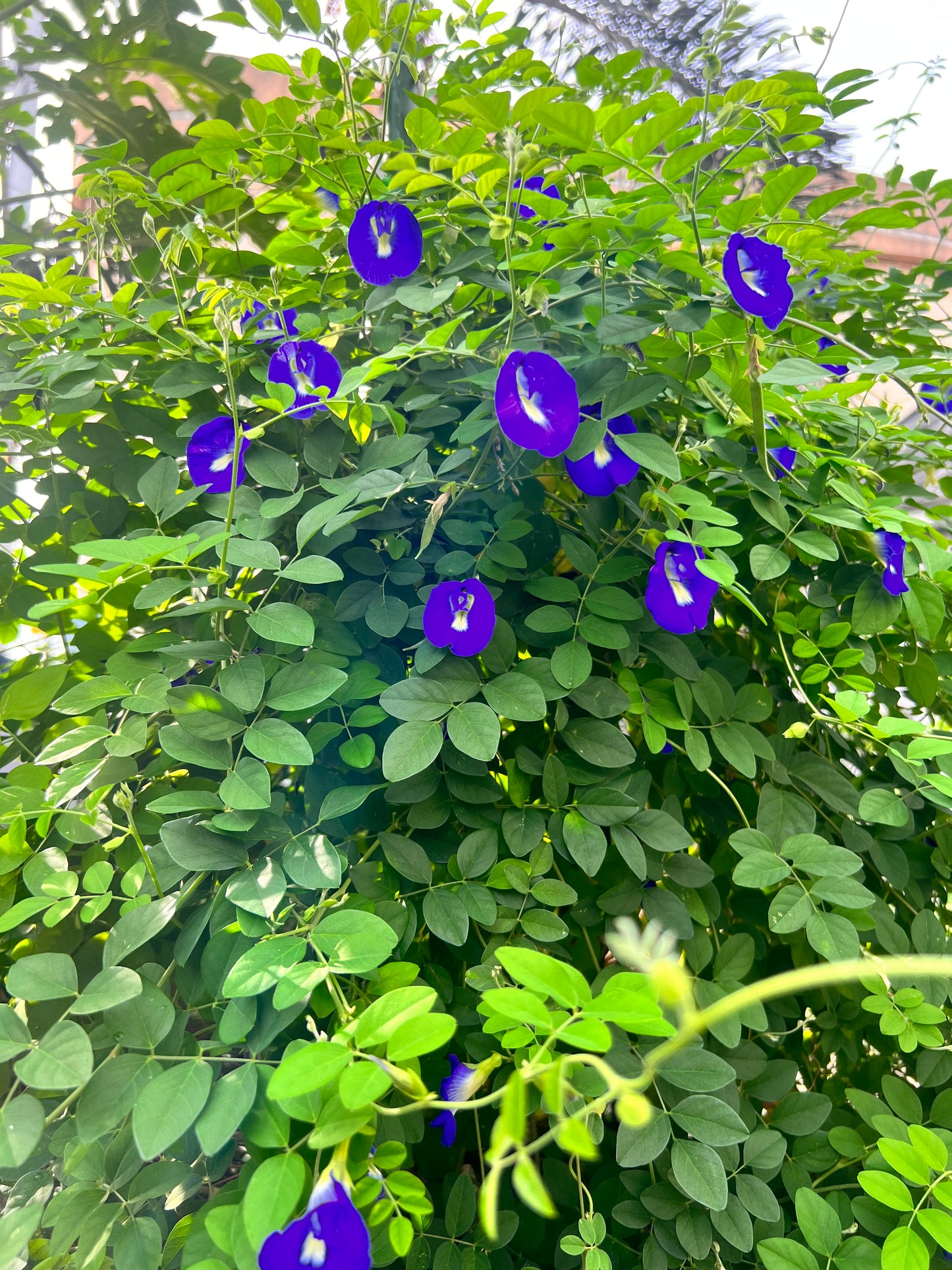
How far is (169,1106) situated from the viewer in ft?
1.40

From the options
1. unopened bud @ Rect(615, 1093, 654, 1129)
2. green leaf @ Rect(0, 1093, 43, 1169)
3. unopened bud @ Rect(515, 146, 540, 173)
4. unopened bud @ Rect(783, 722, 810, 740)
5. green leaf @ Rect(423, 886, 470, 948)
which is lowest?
green leaf @ Rect(423, 886, 470, 948)

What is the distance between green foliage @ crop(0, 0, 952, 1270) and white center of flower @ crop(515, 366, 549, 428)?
0.05 metres

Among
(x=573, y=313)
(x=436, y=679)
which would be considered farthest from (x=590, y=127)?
(x=436, y=679)

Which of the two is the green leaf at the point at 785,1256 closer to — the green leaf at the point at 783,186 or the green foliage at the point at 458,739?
the green foliage at the point at 458,739

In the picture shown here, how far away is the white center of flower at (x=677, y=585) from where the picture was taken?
648mm

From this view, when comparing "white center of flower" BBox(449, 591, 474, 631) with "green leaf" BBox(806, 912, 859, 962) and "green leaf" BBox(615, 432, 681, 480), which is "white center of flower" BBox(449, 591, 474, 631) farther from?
"green leaf" BBox(806, 912, 859, 962)

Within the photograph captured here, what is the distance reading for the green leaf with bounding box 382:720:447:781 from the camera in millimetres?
539

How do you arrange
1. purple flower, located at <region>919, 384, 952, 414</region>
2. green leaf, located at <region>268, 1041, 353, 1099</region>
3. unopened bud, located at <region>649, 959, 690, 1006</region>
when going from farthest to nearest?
1. purple flower, located at <region>919, 384, 952, 414</region>
2. green leaf, located at <region>268, 1041, 353, 1099</region>
3. unopened bud, located at <region>649, 959, 690, 1006</region>

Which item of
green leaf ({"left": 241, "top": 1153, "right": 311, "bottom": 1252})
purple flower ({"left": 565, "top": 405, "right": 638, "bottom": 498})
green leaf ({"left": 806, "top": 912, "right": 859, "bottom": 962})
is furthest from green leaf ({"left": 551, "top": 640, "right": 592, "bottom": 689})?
green leaf ({"left": 241, "top": 1153, "right": 311, "bottom": 1252})

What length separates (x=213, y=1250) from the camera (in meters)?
0.43

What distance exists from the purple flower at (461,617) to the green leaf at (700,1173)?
38cm

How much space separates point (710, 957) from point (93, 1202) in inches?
18.0

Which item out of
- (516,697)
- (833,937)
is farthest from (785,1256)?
(516,697)

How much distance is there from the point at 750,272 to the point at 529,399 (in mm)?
228
